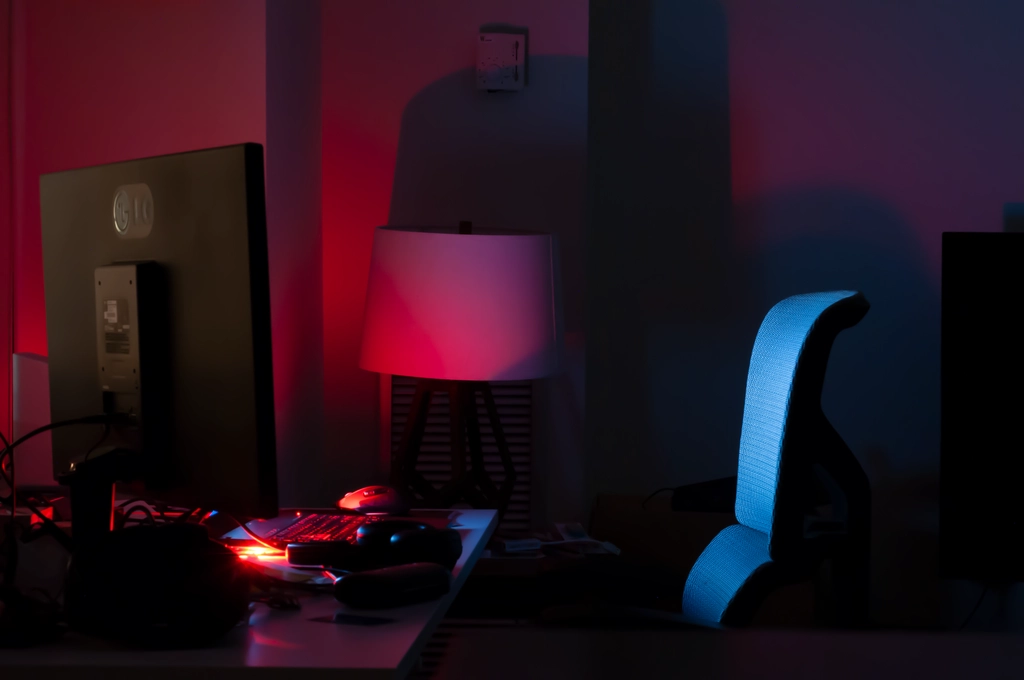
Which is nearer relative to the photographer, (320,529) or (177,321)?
(177,321)

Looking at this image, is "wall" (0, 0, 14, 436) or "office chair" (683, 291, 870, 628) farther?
"wall" (0, 0, 14, 436)

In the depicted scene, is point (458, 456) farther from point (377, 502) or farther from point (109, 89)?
point (109, 89)

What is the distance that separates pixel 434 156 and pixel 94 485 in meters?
1.64

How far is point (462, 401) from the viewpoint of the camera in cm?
204

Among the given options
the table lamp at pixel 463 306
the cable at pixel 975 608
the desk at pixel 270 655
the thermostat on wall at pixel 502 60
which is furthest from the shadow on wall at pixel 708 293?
the desk at pixel 270 655

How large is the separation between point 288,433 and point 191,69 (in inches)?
33.2

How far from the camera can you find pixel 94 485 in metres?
0.98

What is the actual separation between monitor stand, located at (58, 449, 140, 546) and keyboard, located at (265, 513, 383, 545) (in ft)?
0.83

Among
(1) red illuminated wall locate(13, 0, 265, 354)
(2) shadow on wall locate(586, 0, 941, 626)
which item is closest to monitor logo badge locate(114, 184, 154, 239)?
(1) red illuminated wall locate(13, 0, 265, 354)

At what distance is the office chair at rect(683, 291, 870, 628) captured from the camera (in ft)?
4.15

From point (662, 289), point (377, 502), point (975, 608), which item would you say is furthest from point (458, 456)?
point (975, 608)

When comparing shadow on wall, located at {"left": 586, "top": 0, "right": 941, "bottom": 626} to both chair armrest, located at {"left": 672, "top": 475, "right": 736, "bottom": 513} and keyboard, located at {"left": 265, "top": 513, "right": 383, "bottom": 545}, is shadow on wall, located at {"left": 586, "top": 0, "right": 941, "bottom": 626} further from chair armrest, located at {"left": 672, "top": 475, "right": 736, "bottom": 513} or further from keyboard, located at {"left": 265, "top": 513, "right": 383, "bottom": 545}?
keyboard, located at {"left": 265, "top": 513, "right": 383, "bottom": 545}

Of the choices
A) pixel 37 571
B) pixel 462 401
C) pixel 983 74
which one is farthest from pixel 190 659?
pixel 983 74

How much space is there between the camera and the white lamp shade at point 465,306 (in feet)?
6.00
